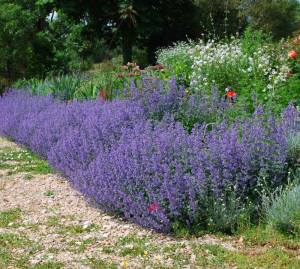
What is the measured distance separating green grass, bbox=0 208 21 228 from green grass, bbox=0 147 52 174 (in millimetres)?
1841

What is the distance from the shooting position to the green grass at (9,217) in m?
4.96

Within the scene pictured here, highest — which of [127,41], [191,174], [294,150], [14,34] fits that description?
[14,34]

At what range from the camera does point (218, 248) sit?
3918 millimetres

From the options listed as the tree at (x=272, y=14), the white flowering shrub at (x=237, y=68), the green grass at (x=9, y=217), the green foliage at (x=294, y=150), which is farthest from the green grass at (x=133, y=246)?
the tree at (x=272, y=14)

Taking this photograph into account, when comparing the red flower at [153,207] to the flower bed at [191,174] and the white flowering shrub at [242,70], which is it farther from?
the white flowering shrub at [242,70]

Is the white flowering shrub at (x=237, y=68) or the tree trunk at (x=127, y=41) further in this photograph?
the tree trunk at (x=127, y=41)

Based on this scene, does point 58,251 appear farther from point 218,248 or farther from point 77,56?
point 77,56

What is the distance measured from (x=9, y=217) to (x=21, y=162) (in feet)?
9.87

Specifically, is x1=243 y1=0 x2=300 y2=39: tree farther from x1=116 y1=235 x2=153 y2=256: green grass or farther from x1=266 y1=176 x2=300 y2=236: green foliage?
x1=116 y1=235 x2=153 y2=256: green grass

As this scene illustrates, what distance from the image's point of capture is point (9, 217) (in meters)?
5.16

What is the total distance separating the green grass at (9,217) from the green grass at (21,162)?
6.04ft

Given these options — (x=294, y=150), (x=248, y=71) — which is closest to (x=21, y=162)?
(x=248, y=71)

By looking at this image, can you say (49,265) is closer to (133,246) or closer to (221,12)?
(133,246)

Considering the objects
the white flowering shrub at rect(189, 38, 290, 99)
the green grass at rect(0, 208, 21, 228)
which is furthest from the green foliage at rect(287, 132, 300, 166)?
the white flowering shrub at rect(189, 38, 290, 99)
